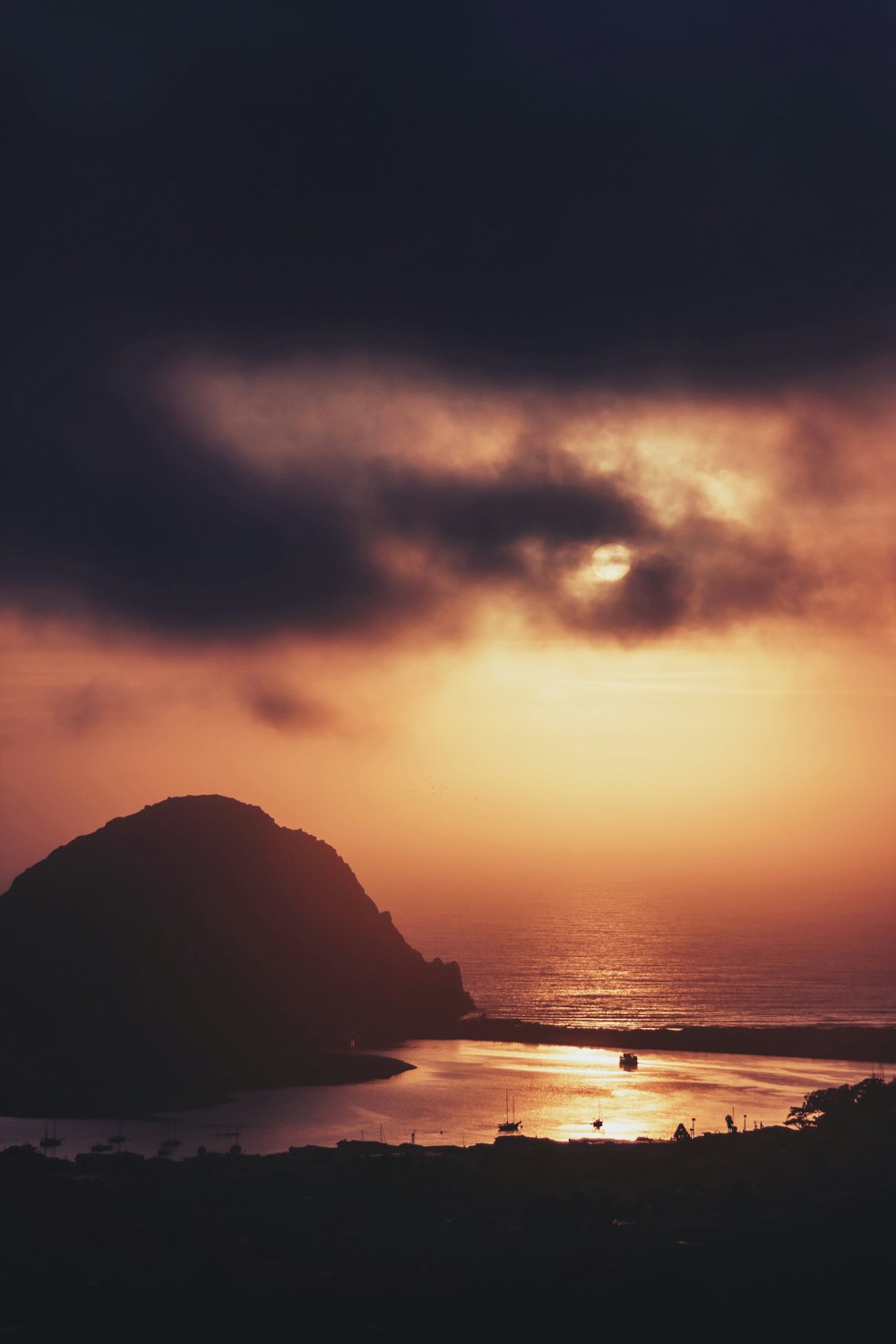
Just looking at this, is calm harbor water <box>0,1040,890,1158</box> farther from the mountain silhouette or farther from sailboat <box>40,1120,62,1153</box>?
the mountain silhouette

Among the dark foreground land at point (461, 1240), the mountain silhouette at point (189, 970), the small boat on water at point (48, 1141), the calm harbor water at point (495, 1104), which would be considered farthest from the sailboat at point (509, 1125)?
the small boat on water at point (48, 1141)

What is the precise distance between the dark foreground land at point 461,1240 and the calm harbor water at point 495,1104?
1722cm

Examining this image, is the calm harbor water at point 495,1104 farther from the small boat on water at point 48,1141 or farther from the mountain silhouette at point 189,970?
the mountain silhouette at point 189,970

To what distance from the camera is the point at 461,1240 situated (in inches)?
2820

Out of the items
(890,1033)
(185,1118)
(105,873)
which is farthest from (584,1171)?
(105,873)

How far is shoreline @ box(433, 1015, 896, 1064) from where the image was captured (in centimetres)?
15662

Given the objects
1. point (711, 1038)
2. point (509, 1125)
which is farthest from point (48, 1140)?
point (711, 1038)

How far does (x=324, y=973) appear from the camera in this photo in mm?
182125

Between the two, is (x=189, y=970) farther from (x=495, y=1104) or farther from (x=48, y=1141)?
(x=48, y=1141)

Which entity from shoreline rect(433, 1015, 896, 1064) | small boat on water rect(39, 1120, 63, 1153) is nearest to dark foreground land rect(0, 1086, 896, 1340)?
small boat on water rect(39, 1120, 63, 1153)

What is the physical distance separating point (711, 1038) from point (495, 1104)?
2050 inches

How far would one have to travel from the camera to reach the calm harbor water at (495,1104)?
113188 mm

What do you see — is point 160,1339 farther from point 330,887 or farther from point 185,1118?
point 330,887

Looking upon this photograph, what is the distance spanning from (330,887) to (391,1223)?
12423 cm
